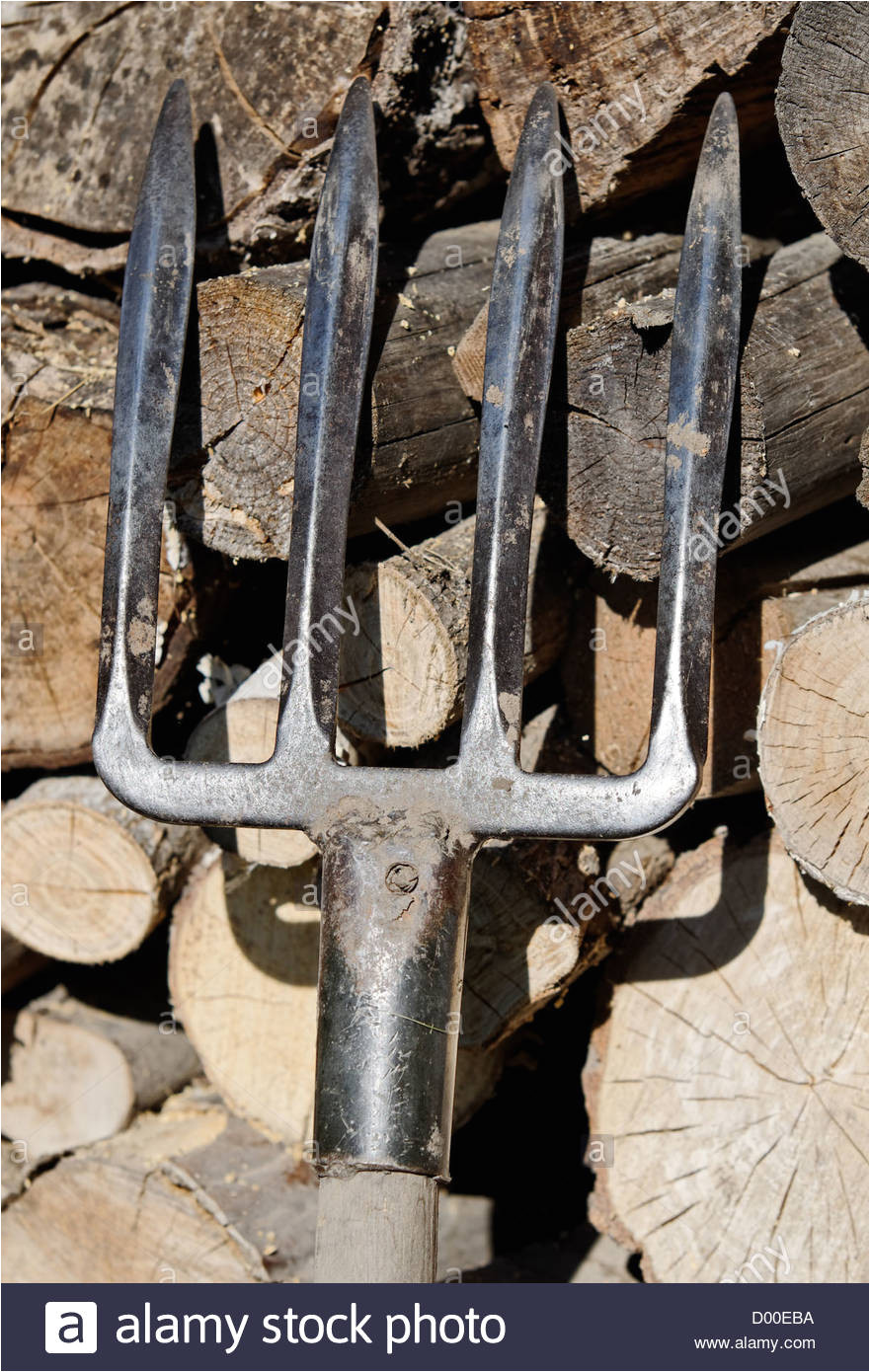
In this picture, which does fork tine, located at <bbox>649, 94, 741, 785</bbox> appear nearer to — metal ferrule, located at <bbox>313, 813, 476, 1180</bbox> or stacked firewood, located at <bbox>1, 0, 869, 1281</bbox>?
stacked firewood, located at <bbox>1, 0, 869, 1281</bbox>

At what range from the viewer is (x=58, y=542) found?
243 centimetres

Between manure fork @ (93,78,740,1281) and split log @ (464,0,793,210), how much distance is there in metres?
0.10

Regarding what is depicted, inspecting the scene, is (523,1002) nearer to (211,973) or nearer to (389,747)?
(389,747)

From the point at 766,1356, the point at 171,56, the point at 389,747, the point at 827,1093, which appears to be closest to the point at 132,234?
the point at 171,56

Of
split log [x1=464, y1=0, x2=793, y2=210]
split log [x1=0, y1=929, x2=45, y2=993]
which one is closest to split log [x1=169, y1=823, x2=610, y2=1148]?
split log [x1=0, y1=929, x2=45, y2=993]

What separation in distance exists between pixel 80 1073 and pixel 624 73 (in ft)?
7.99

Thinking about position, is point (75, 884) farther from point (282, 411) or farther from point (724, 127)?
point (724, 127)

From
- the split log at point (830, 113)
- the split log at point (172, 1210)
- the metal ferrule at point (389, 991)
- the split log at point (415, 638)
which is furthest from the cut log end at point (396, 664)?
the split log at point (172, 1210)

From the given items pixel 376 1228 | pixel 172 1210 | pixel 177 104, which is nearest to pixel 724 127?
pixel 177 104

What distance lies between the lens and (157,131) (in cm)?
227

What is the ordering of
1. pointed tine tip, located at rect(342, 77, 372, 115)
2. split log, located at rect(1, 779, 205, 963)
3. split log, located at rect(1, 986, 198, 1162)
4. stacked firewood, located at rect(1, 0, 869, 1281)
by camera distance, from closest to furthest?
stacked firewood, located at rect(1, 0, 869, 1281), pointed tine tip, located at rect(342, 77, 372, 115), split log, located at rect(1, 779, 205, 963), split log, located at rect(1, 986, 198, 1162)

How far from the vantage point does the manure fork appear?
6.08ft

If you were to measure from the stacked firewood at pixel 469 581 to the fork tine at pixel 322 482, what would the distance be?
7 centimetres

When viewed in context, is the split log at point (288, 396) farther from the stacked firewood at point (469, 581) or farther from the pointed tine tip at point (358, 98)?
the pointed tine tip at point (358, 98)
